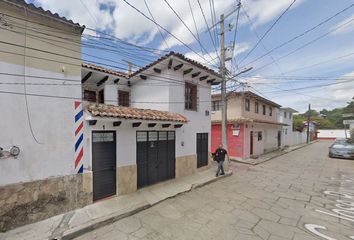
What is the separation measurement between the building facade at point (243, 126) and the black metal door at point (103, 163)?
11.2 meters

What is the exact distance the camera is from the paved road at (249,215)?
190 inches

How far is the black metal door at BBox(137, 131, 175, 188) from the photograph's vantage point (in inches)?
316

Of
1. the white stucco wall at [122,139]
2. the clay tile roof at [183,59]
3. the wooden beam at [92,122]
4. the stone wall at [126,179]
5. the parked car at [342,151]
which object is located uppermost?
the clay tile roof at [183,59]

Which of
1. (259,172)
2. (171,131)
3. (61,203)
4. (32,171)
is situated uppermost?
(171,131)

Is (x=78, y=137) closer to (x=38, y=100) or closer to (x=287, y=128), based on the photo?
(x=38, y=100)

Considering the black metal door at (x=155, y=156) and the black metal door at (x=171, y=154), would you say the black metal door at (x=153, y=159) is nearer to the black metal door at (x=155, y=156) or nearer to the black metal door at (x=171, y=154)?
the black metal door at (x=155, y=156)

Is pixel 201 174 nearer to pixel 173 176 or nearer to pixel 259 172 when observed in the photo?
pixel 173 176

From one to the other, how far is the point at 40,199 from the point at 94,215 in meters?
1.47

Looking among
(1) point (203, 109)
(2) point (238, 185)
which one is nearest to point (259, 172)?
(2) point (238, 185)

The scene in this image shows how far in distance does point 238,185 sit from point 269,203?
231cm

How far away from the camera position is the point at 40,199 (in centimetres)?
518

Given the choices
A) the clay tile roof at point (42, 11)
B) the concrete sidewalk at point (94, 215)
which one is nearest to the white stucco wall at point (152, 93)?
the concrete sidewalk at point (94, 215)

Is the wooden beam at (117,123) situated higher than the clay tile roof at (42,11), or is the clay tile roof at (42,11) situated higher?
the clay tile roof at (42,11)

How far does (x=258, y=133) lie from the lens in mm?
18516
